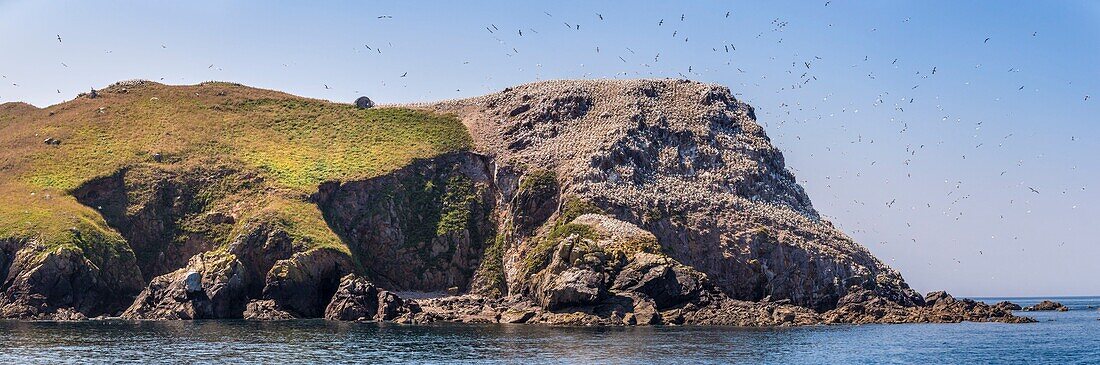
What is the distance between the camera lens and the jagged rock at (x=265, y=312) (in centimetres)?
12756

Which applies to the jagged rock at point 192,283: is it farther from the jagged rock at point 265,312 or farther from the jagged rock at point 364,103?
the jagged rock at point 364,103

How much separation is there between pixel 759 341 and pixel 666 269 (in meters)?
25.4

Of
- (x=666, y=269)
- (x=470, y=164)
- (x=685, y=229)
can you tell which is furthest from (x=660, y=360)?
(x=470, y=164)

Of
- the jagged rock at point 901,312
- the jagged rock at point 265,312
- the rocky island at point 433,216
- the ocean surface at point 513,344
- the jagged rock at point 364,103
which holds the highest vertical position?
the jagged rock at point 364,103

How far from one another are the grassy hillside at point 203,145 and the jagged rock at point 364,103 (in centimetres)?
192

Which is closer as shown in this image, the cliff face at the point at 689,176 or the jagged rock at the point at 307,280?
the jagged rock at the point at 307,280

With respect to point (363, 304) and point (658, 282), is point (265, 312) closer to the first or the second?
point (363, 304)

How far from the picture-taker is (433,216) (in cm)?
15875

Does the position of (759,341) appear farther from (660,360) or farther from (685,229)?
(685,229)

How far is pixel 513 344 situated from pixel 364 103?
10362 centimetres

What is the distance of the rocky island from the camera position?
128375mm

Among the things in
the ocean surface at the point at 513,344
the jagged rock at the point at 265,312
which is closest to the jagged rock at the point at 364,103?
the jagged rock at the point at 265,312

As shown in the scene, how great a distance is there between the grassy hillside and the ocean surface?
25297 millimetres

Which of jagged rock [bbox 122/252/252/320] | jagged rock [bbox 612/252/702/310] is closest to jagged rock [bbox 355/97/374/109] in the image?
jagged rock [bbox 122/252/252/320]
